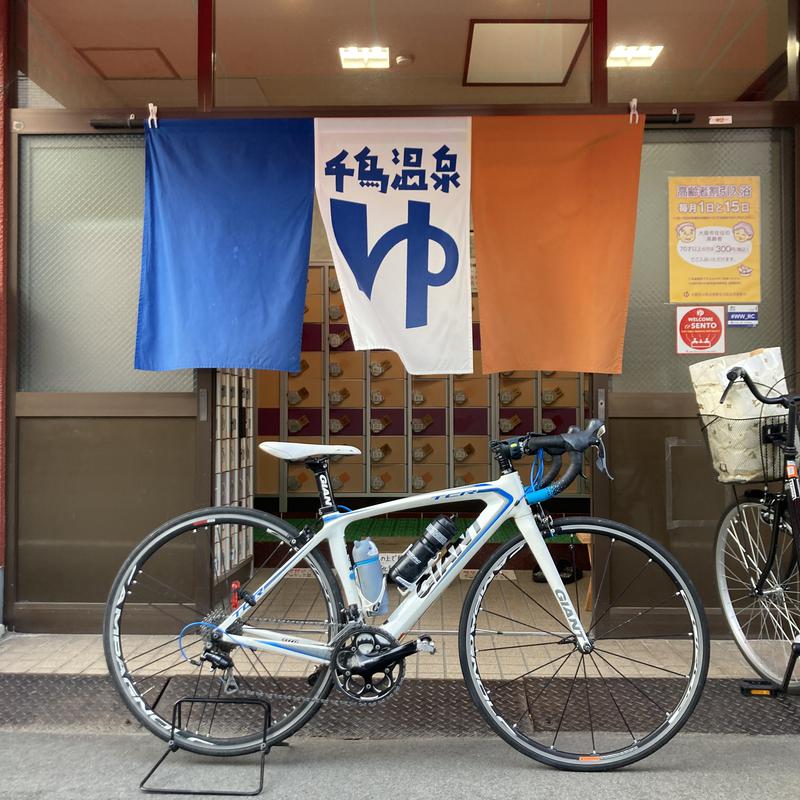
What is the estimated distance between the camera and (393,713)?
3.49m

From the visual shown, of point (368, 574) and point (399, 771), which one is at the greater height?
point (368, 574)

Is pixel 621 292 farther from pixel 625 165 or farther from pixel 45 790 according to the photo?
pixel 45 790

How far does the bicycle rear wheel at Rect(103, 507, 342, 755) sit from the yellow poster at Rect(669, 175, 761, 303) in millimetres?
2778

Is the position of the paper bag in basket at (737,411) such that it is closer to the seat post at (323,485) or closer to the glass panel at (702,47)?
the seat post at (323,485)

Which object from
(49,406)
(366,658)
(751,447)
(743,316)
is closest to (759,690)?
(751,447)

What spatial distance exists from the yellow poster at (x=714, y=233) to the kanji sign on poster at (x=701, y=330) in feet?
0.22

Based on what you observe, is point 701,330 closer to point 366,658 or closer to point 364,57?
point 364,57

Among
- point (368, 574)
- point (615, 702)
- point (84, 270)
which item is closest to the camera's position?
point (368, 574)

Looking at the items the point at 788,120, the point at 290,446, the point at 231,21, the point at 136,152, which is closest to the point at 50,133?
the point at 136,152

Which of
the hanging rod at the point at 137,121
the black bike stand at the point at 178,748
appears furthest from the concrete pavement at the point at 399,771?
the hanging rod at the point at 137,121

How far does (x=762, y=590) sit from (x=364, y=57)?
3.77 metres

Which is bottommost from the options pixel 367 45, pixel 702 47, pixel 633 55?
pixel 633 55

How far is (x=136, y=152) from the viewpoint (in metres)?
4.67

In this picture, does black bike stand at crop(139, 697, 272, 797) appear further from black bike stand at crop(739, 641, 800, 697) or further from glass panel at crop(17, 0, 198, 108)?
glass panel at crop(17, 0, 198, 108)
